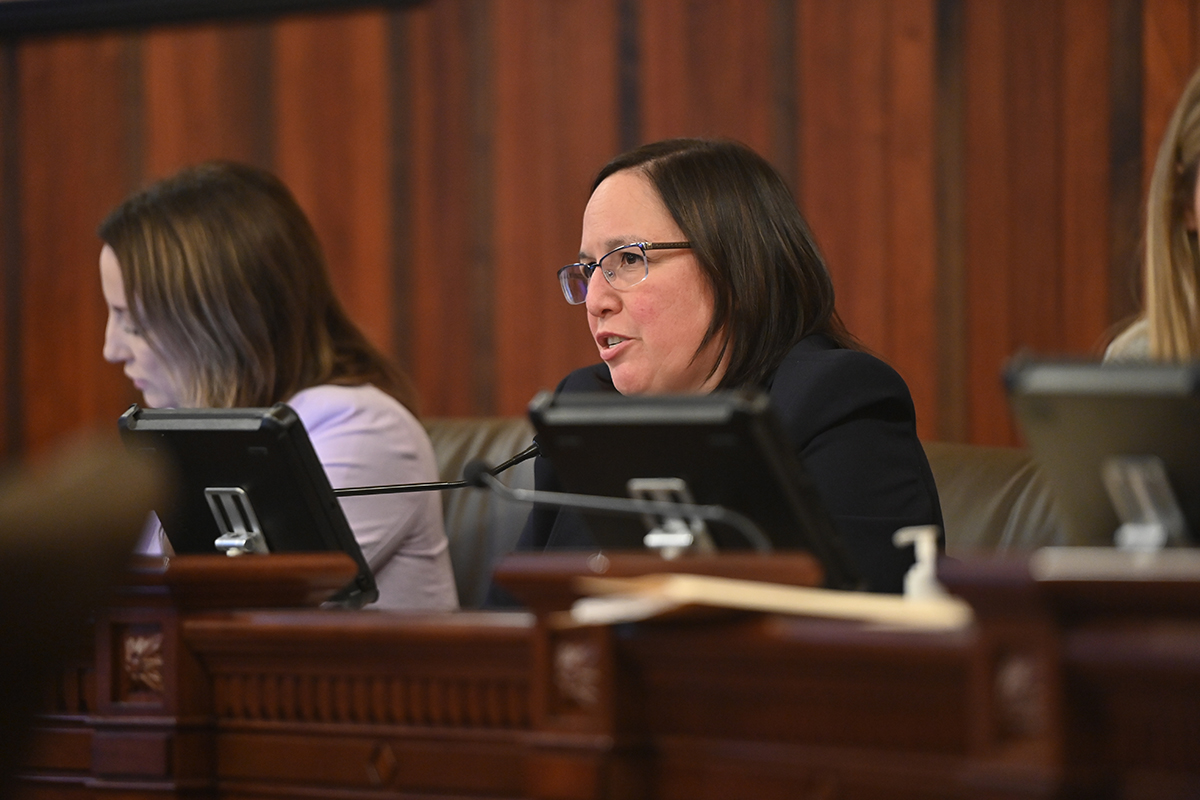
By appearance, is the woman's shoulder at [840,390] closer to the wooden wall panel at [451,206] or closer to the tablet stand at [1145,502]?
the tablet stand at [1145,502]

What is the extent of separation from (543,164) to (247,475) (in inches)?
83.8

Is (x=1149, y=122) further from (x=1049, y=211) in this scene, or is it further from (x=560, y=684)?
(x=560, y=684)

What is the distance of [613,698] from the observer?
99 cm

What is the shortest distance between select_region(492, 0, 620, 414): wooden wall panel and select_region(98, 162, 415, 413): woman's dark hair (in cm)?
110

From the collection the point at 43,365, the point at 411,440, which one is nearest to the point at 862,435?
the point at 411,440

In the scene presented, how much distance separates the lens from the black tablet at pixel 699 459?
3.63 feet

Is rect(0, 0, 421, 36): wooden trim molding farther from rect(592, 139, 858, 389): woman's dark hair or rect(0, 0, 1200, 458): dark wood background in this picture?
rect(592, 139, 858, 389): woman's dark hair

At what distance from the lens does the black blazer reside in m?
1.61

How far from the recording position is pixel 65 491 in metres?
0.76

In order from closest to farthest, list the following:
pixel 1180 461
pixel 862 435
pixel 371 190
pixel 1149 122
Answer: pixel 1180 461 → pixel 862 435 → pixel 1149 122 → pixel 371 190

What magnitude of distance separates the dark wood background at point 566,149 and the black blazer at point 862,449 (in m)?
1.31


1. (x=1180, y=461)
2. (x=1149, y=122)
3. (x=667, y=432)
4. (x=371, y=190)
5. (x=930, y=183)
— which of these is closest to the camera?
(x=1180, y=461)

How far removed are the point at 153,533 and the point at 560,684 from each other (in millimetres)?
1469

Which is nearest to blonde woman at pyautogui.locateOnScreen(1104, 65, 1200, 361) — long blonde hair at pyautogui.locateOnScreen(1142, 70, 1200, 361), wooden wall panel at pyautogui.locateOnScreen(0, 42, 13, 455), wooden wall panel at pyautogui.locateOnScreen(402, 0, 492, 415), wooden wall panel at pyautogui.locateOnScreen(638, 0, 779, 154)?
long blonde hair at pyautogui.locateOnScreen(1142, 70, 1200, 361)
